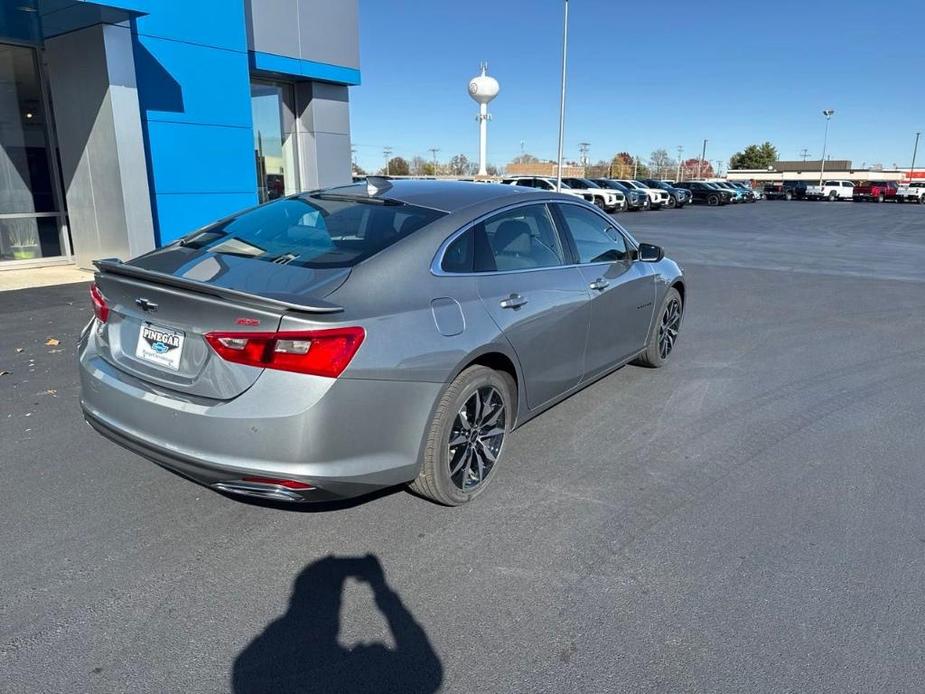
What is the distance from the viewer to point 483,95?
205 feet

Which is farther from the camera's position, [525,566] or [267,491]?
[525,566]

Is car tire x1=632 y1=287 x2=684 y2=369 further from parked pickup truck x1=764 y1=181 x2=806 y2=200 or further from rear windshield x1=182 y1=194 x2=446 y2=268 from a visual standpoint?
parked pickup truck x1=764 y1=181 x2=806 y2=200

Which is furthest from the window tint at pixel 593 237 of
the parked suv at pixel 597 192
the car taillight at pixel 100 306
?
the parked suv at pixel 597 192

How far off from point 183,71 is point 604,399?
9.48 m

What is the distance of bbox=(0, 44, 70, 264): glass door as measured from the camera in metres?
10.9

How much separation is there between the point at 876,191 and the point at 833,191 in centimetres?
300

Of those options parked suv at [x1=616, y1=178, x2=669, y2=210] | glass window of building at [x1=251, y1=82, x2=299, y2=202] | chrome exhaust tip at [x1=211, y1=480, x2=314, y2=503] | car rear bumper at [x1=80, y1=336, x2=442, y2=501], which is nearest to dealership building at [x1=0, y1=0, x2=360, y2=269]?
glass window of building at [x1=251, y1=82, x2=299, y2=202]

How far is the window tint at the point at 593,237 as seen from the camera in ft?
14.8

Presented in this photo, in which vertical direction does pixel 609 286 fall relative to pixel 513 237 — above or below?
below

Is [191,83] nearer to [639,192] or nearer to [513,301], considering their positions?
[513,301]

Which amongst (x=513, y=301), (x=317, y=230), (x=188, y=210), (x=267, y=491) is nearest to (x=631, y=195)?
(x=188, y=210)

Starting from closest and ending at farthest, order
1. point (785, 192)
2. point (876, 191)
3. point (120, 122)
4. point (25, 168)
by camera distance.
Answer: point (120, 122) → point (25, 168) → point (876, 191) → point (785, 192)

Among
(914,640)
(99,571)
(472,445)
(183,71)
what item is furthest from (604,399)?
(183,71)

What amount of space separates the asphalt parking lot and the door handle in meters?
1.02
